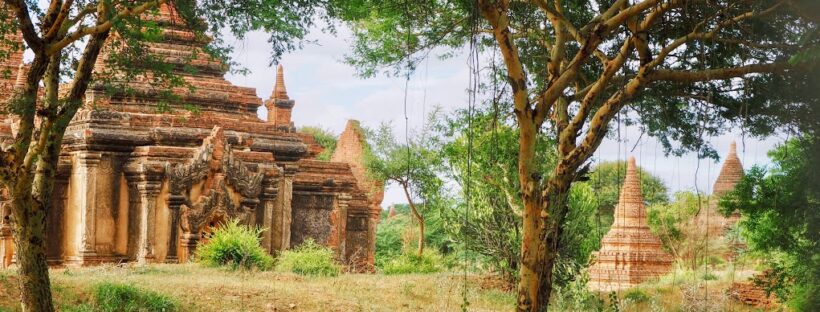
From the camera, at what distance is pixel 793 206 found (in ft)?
35.2

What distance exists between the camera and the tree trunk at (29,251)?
877 centimetres

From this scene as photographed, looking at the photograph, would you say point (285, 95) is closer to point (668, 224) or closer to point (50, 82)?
point (668, 224)

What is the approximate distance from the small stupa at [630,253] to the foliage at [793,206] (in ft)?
38.4

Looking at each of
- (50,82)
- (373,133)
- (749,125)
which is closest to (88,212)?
(50,82)

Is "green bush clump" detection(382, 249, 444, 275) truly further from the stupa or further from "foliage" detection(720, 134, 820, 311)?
the stupa

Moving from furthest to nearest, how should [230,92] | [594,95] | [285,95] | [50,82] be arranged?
1. [285,95]
2. [230,92]
3. [50,82]
4. [594,95]

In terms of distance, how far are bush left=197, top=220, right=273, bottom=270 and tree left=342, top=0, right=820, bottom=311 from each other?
10.3ft

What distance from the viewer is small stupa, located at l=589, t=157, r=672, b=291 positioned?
2400 centimetres

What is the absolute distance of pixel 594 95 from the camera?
8.28 meters

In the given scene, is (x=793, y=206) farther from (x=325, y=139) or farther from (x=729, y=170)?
(x=325, y=139)

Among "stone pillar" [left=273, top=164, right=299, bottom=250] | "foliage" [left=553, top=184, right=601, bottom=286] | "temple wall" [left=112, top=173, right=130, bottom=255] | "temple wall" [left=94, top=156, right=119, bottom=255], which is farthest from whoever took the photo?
"stone pillar" [left=273, top=164, right=299, bottom=250]

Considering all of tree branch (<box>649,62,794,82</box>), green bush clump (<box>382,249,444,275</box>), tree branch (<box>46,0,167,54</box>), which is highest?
tree branch (<box>46,0,167,54</box>)

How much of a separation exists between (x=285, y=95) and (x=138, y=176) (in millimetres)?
9898

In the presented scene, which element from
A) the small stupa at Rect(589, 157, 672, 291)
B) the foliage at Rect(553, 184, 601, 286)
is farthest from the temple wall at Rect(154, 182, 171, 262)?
the small stupa at Rect(589, 157, 672, 291)
